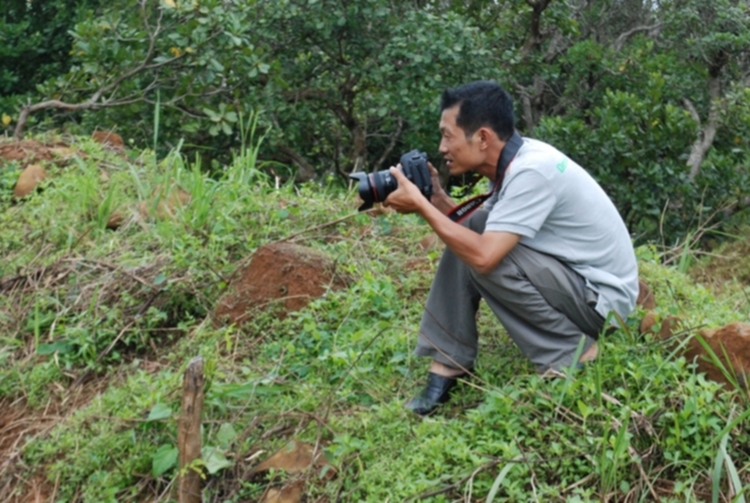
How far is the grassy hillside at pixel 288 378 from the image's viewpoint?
3.25 m

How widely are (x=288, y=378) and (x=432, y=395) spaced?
662mm

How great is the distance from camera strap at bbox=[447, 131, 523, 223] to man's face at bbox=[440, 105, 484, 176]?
3.3 inches

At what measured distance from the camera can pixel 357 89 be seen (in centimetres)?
774

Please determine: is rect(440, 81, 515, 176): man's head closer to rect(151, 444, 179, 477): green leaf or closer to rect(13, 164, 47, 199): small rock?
rect(151, 444, 179, 477): green leaf

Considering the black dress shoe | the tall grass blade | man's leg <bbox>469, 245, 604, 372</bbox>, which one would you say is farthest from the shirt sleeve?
the tall grass blade

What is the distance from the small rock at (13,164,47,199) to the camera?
6125 mm

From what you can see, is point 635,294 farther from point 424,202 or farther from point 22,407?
A: point 22,407

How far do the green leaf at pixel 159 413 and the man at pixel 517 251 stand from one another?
35.3 inches

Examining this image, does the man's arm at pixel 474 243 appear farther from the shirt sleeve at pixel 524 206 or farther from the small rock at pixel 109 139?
the small rock at pixel 109 139

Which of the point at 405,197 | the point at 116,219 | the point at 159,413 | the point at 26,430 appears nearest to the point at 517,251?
the point at 405,197

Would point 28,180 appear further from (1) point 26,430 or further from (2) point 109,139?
(1) point 26,430

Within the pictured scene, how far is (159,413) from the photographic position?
366 centimetres

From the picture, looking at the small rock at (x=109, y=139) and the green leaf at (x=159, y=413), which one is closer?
the green leaf at (x=159, y=413)

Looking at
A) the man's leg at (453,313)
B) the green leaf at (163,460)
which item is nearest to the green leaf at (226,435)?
the green leaf at (163,460)
